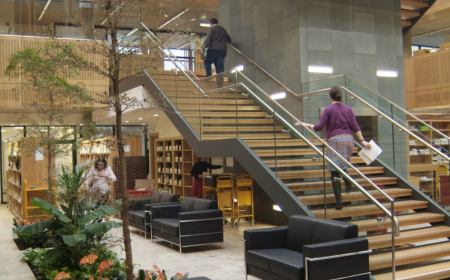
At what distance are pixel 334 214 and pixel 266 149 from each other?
1541 millimetres

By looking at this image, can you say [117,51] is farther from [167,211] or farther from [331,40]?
[331,40]

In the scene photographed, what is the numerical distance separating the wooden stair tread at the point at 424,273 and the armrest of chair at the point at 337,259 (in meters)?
0.59

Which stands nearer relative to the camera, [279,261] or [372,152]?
[279,261]

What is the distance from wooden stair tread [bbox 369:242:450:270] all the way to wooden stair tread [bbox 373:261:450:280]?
0.36 feet

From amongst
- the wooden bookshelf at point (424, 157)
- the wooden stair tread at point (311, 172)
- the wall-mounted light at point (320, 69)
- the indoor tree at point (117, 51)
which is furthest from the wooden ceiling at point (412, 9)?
the indoor tree at point (117, 51)

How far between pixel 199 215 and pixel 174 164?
638 cm

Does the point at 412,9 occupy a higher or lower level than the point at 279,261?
higher

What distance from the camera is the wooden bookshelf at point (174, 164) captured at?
13672 mm

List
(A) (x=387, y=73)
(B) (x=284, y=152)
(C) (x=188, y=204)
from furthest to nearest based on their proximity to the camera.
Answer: (A) (x=387, y=73) → (C) (x=188, y=204) → (B) (x=284, y=152)

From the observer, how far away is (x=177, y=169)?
14242 mm

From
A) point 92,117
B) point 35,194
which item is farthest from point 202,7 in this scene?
point 35,194

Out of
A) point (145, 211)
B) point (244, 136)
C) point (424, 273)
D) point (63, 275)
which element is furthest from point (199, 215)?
point (424, 273)

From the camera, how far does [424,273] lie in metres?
5.80

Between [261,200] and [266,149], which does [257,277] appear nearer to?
[266,149]
